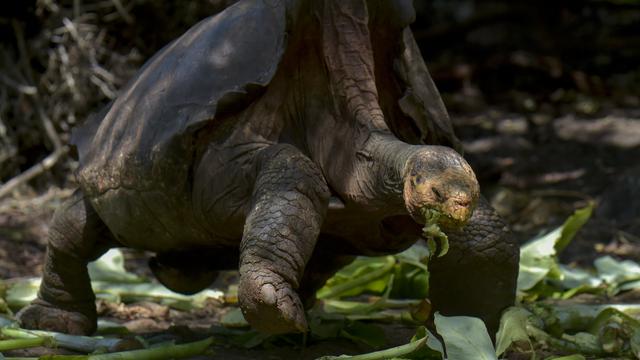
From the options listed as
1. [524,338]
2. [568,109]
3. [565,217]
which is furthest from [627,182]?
[524,338]

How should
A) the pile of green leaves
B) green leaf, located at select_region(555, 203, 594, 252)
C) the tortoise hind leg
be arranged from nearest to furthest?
the pile of green leaves, the tortoise hind leg, green leaf, located at select_region(555, 203, 594, 252)

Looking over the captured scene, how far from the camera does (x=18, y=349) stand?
3.76 meters

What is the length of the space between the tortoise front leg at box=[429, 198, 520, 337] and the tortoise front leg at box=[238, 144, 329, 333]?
18.4 inches

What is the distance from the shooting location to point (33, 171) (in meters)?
7.37

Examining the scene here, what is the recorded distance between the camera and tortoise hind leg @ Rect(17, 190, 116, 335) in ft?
13.1

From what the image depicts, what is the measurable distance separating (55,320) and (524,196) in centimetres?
416

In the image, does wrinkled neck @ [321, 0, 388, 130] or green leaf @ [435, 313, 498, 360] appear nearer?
green leaf @ [435, 313, 498, 360]

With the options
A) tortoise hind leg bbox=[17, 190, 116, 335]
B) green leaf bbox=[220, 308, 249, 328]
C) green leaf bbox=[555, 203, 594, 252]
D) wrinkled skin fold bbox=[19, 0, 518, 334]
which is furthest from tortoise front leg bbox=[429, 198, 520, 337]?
green leaf bbox=[555, 203, 594, 252]

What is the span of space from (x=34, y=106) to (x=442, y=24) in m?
5.60

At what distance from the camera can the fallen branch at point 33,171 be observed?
723cm

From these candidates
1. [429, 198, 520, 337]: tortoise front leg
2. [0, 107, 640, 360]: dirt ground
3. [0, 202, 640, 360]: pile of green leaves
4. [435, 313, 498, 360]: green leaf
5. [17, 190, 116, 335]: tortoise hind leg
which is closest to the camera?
[435, 313, 498, 360]: green leaf

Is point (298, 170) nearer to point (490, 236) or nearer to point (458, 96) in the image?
point (490, 236)

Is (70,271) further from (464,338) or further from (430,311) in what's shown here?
(464,338)

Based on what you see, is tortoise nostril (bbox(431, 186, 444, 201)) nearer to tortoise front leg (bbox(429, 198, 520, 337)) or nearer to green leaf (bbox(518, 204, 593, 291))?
tortoise front leg (bbox(429, 198, 520, 337))
